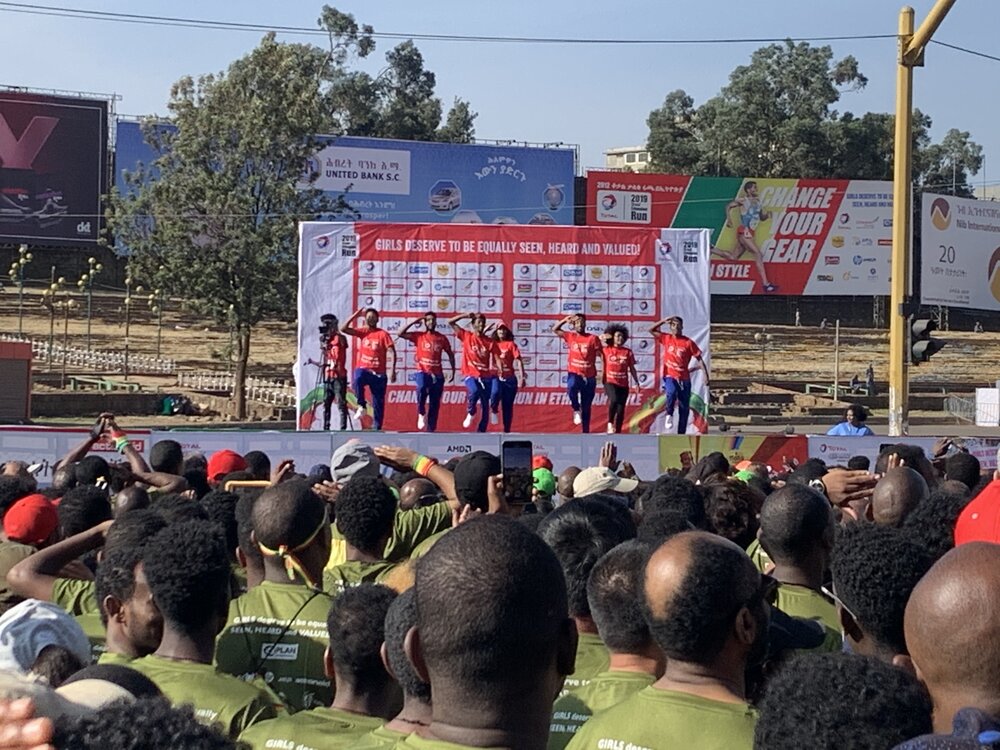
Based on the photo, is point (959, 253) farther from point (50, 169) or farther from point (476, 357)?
point (476, 357)

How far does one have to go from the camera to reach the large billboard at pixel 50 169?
5419 cm

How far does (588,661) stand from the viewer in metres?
4.45

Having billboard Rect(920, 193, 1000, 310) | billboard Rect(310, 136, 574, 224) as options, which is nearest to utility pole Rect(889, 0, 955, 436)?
billboard Rect(310, 136, 574, 224)

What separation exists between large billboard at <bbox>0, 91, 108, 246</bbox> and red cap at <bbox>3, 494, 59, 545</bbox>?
49977 millimetres

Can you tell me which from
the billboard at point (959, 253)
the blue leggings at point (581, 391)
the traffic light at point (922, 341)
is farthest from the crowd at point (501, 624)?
the billboard at point (959, 253)

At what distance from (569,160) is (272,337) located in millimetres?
14793

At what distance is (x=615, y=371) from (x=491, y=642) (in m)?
21.3

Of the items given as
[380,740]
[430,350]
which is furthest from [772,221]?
[380,740]

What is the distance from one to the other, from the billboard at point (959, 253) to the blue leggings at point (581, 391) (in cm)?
3656

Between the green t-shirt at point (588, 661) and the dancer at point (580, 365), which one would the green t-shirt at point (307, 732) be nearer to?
the green t-shirt at point (588, 661)

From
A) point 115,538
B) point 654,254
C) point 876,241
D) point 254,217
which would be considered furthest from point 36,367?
point 115,538

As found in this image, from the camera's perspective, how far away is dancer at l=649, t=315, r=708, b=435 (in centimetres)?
2411

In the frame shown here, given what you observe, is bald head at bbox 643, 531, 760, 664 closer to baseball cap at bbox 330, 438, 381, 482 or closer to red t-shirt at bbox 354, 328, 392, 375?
baseball cap at bbox 330, 438, 381, 482

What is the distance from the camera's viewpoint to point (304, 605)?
496 cm
